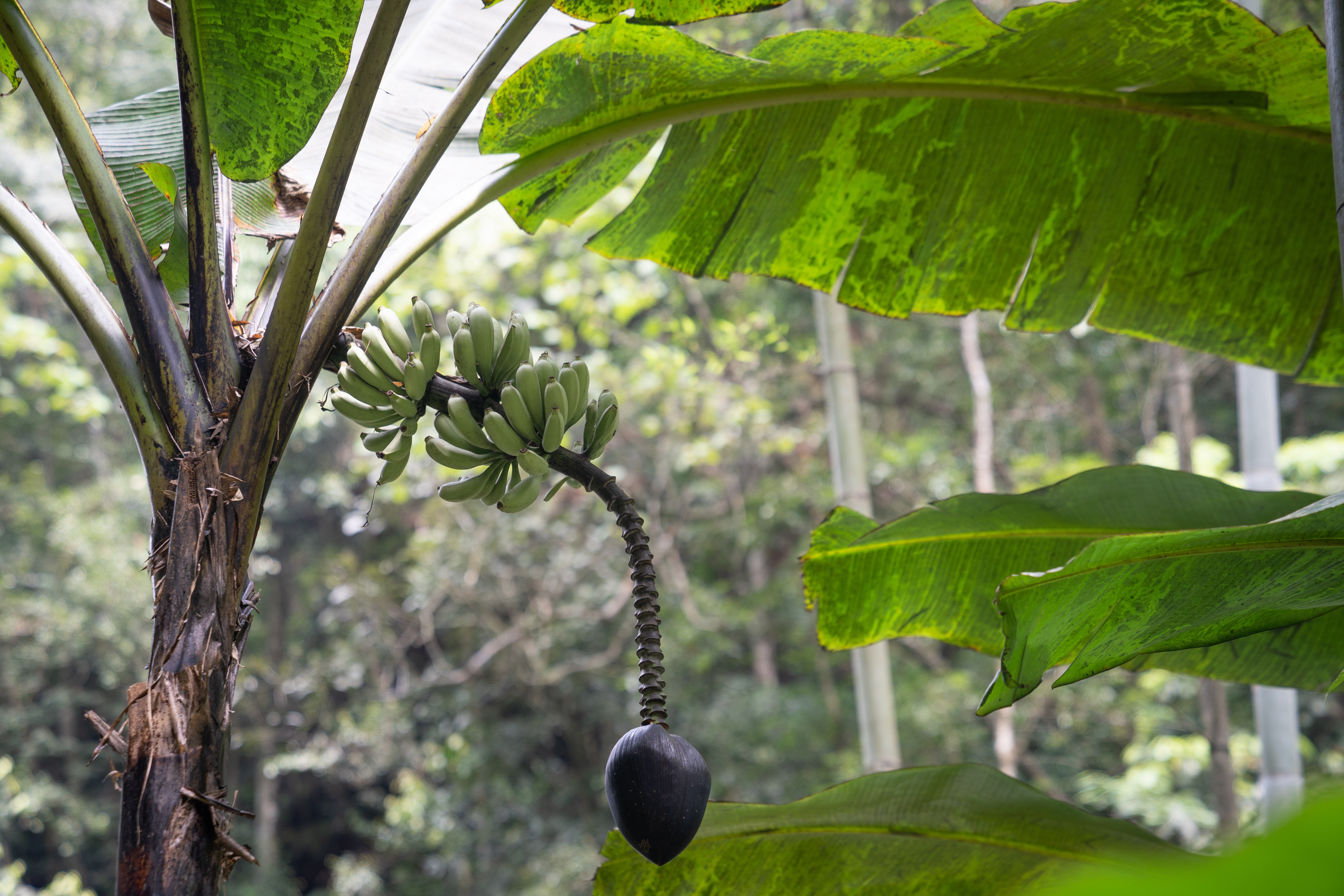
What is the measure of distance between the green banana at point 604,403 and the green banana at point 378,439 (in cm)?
15

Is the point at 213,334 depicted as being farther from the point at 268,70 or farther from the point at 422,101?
the point at 422,101

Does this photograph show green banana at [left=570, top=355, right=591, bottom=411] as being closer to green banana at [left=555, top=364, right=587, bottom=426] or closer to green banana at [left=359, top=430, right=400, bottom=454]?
green banana at [left=555, top=364, right=587, bottom=426]

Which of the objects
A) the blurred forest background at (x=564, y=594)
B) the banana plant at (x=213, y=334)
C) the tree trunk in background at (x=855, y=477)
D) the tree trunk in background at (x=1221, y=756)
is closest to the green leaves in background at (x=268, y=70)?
the banana plant at (x=213, y=334)

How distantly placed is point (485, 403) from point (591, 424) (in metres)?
0.08

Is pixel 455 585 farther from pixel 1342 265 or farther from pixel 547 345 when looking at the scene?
pixel 1342 265

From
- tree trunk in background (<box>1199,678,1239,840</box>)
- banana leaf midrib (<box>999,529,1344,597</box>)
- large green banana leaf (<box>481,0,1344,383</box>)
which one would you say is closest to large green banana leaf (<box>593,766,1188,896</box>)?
banana leaf midrib (<box>999,529,1344,597</box>)

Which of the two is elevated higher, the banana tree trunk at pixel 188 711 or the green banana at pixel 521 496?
the green banana at pixel 521 496

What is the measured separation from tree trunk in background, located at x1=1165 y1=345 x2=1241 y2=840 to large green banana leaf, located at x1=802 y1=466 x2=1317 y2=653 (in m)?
1.61

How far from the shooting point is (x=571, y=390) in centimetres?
62

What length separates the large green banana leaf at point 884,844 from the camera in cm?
72

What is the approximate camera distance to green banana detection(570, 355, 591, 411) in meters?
0.62

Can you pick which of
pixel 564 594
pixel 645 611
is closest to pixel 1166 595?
pixel 645 611

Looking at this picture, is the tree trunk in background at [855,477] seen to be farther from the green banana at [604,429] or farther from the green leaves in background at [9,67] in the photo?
the green leaves in background at [9,67]

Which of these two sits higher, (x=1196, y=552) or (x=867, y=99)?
(x=867, y=99)
